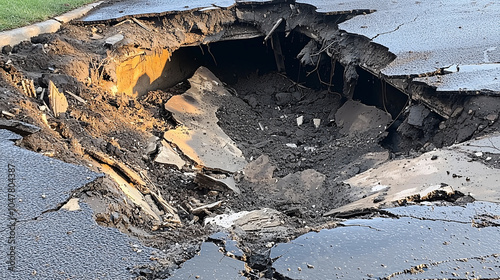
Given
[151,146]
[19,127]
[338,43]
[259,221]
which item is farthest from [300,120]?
[19,127]

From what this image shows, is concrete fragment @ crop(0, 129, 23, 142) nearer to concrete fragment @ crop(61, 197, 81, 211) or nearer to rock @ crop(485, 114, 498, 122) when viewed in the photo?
concrete fragment @ crop(61, 197, 81, 211)

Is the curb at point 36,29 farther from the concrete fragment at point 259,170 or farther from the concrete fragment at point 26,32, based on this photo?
the concrete fragment at point 259,170

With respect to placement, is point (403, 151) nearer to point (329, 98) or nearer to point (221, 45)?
point (329, 98)

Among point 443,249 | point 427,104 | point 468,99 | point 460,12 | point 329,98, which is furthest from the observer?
point 329,98

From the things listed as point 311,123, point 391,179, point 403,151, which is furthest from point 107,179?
point 311,123

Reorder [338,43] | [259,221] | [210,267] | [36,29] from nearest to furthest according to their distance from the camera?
[210,267], [259,221], [36,29], [338,43]

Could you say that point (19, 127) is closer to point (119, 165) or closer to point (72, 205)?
point (119, 165)

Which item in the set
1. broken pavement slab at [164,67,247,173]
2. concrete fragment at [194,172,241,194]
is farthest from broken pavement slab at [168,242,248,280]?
broken pavement slab at [164,67,247,173]
